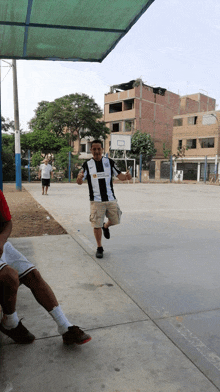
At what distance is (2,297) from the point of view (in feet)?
7.21

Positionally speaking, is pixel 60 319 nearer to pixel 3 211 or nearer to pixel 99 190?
pixel 3 211

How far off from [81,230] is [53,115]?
31698 mm

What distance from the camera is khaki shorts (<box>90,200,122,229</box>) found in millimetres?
4734

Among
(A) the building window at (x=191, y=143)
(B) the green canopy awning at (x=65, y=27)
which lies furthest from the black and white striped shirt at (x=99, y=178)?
(A) the building window at (x=191, y=143)

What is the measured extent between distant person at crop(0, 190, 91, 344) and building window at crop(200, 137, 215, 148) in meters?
40.5

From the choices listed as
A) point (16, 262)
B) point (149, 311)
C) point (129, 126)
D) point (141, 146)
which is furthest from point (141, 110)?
point (16, 262)

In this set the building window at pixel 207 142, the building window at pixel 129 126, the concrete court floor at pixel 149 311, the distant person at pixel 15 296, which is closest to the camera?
the concrete court floor at pixel 149 311

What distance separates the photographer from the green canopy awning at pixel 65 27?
4906 mm

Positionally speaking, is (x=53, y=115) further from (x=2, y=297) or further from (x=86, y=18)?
(x=2, y=297)

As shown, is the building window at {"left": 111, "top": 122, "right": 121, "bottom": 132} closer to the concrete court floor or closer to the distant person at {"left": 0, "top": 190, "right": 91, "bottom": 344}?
the concrete court floor

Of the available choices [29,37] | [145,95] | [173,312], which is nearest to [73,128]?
[145,95]

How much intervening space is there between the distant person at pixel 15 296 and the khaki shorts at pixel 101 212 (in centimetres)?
240

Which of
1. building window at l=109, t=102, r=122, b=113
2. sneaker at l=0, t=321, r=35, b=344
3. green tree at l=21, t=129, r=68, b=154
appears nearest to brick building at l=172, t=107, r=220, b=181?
building window at l=109, t=102, r=122, b=113

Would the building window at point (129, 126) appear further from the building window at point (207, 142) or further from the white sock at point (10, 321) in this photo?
the white sock at point (10, 321)
